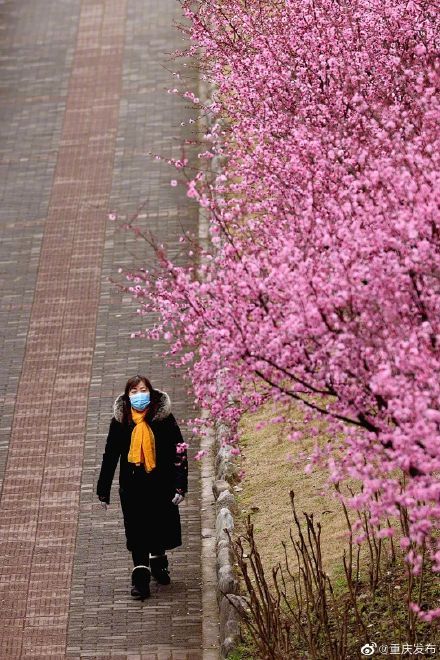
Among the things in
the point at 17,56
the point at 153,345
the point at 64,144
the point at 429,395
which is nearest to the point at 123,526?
the point at 153,345

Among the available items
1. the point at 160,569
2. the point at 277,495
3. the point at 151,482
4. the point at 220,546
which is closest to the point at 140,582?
the point at 160,569

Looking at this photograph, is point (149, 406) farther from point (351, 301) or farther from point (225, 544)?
point (351, 301)

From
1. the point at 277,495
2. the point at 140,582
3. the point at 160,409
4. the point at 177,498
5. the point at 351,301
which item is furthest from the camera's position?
the point at 277,495

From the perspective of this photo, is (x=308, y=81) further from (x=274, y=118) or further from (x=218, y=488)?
(x=218, y=488)

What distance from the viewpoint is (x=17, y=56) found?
27.4 m

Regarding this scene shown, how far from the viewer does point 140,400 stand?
40.6ft

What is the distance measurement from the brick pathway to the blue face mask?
1.84 meters

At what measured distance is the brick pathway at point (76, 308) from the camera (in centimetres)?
1284

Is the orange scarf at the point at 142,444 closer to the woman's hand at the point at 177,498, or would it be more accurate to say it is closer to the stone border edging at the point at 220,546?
the woman's hand at the point at 177,498

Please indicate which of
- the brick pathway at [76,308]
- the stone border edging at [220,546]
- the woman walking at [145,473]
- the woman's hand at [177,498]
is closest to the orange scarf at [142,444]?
the woman walking at [145,473]

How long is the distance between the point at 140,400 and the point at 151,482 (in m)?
0.83

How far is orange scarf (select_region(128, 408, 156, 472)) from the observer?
491 inches

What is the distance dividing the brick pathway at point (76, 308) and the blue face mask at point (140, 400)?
184cm

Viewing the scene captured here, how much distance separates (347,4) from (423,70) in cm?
267
